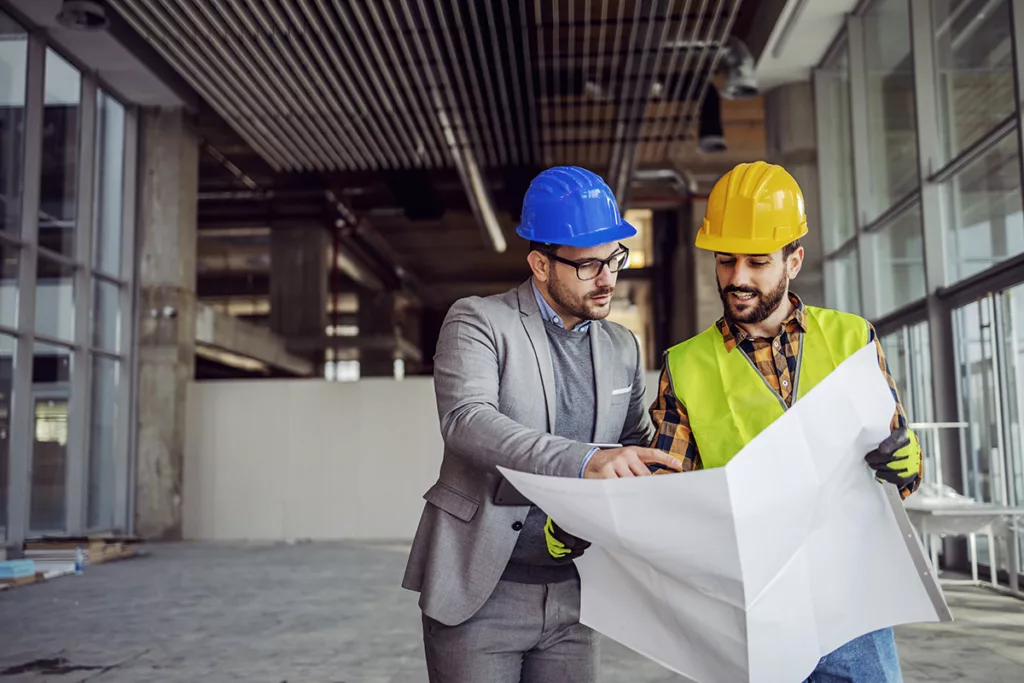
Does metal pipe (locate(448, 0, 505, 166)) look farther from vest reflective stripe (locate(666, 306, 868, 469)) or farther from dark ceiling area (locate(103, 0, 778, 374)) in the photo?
vest reflective stripe (locate(666, 306, 868, 469))

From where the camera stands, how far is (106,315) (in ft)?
35.7

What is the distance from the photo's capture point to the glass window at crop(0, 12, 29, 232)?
8.68m

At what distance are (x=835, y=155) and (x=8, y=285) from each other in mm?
8053

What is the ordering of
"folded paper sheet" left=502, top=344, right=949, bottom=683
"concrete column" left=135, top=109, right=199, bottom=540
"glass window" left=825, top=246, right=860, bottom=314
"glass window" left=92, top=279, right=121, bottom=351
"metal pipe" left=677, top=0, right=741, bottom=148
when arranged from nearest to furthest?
"folded paper sheet" left=502, top=344, right=949, bottom=683, "metal pipe" left=677, top=0, right=741, bottom=148, "glass window" left=825, top=246, right=860, bottom=314, "glass window" left=92, top=279, right=121, bottom=351, "concrete column" left=135, top=109, right=199, bottom=540

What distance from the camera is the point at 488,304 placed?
1.69m

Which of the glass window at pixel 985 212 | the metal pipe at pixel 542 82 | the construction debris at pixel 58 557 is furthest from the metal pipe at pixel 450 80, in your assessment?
the construction debris at pixel 58 557

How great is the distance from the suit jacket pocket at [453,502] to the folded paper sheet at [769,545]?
0.99 feet

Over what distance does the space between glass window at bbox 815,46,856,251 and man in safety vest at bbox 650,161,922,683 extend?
8.53 metres

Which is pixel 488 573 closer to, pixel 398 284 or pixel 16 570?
pixel 16 570

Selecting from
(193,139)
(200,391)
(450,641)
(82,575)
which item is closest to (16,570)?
(82,575)

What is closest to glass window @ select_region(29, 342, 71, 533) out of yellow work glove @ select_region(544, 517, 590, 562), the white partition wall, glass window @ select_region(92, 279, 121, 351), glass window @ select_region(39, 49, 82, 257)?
glass window @ select_region(92, 279, 121, 351)

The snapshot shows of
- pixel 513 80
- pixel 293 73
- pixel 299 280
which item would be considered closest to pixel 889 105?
pixel 513 80

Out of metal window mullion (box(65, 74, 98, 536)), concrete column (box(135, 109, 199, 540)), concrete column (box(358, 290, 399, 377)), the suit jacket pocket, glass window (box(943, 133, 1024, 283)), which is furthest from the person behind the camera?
concrete column (box(358, 290, 399, 377))

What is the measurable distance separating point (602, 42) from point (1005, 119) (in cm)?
302
